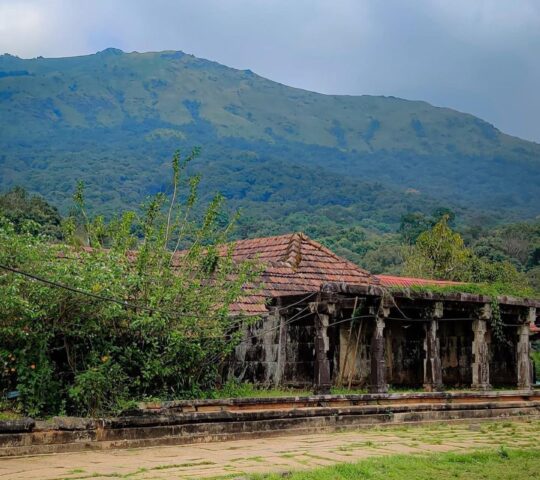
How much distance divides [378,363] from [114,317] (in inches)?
262

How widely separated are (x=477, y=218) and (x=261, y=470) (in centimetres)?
9796

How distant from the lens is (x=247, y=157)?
442 ft

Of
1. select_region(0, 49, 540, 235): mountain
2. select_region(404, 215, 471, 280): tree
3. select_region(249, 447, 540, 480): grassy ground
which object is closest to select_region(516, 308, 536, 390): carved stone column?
select_region(249, 447, 540, 480): grassy ground

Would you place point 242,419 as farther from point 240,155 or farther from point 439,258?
point 240,155

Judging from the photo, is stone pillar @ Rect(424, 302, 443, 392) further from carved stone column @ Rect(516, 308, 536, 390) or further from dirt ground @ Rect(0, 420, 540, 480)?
dirt ground @ Rect(0, 420, 540, 480)

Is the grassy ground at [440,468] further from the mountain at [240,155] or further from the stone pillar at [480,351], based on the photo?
the mountain at [240,155]

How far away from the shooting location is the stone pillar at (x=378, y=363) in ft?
50.3

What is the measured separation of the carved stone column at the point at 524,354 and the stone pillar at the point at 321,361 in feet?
23.7

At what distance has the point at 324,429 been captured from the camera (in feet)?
39.3

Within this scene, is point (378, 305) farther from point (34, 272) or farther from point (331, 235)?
point (331, 235)

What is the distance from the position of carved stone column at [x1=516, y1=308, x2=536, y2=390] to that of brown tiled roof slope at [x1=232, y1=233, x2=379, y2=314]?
4.14 meters

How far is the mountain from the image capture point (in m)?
106

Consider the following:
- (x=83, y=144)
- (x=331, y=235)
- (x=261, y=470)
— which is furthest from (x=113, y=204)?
Result: (x=261, y=470)

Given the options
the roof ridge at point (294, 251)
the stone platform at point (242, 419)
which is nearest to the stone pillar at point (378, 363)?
the stone platform at point (242, 419)
